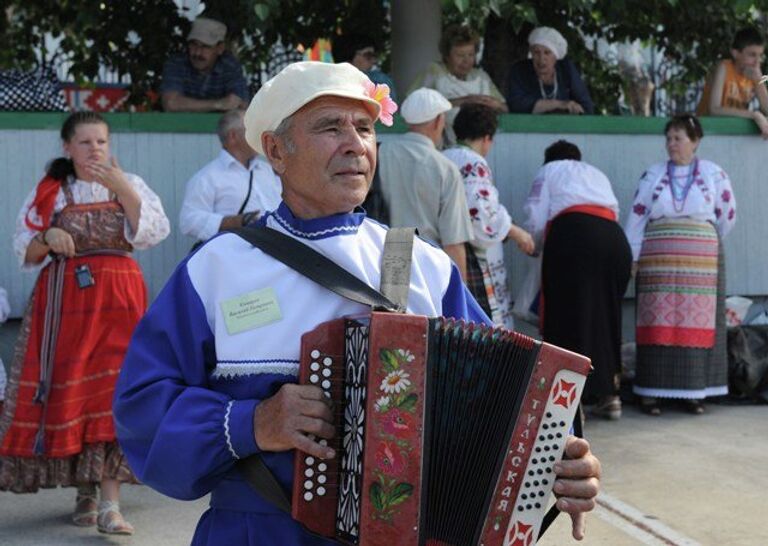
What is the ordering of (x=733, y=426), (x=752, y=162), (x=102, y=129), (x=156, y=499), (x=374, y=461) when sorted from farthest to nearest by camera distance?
(x=752, y=162), (x=733, y=426), (x=156, y=499), (x=102, y=129), (x=374, y=461)

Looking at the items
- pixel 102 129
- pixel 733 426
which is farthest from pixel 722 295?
pixel 102 129

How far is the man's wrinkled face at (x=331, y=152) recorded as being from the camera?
2.91 meters

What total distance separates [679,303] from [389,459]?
20.6ft

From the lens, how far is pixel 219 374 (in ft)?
9.29

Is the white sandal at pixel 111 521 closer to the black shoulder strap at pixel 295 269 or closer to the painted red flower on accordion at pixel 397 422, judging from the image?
the black shoulder strap at pixel 295 269

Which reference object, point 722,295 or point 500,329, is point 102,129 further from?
point 722,295

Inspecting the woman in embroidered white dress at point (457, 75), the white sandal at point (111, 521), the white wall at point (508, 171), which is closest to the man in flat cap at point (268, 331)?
the white sandal at point (111, 521)

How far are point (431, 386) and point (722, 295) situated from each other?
21.3ft

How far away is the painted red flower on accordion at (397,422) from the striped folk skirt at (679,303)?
6.21 metres

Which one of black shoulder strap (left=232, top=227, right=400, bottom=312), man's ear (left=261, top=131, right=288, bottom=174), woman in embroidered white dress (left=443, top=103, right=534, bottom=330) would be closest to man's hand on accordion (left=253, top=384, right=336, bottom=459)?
black shoulder strap (left=232, top=227, right=400, bottom=312)

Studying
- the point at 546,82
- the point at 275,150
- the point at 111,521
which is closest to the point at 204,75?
the point at 546,82

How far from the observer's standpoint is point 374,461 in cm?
263

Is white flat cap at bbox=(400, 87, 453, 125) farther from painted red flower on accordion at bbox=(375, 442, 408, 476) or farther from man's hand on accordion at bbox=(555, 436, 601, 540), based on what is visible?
painted red flower on accordion at bbox=(375, 442, 408, 476)

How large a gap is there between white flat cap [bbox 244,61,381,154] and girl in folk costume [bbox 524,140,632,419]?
5418 millimetres
